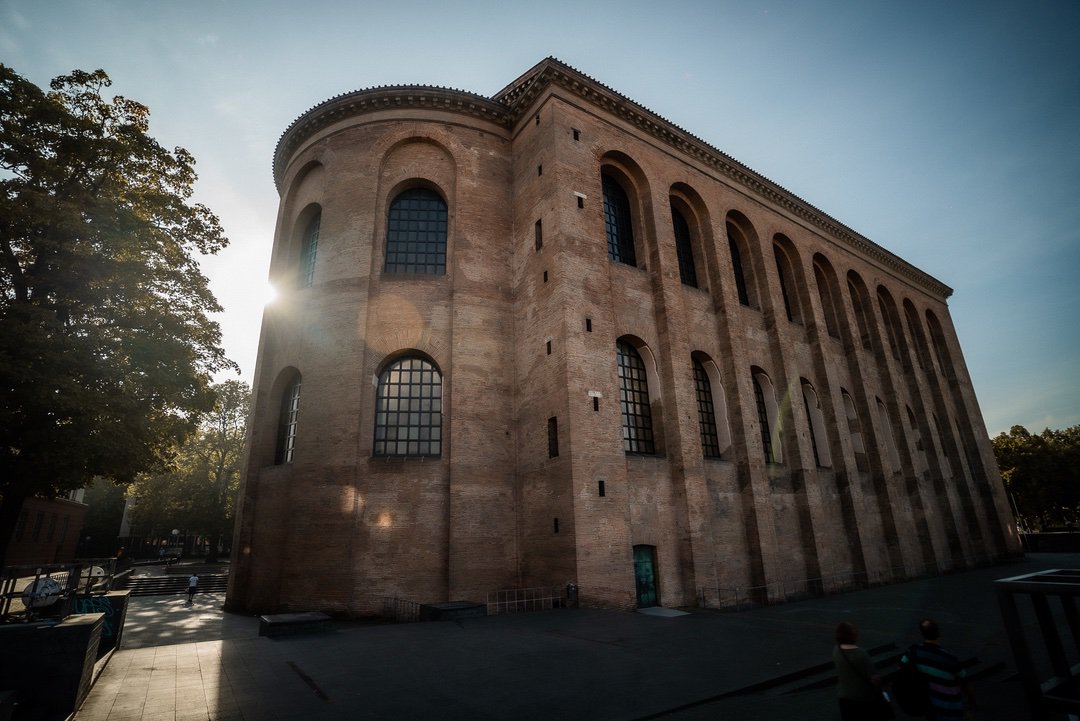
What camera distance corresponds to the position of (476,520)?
14.6m

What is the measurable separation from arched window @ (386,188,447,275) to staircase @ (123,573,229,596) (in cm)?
1822

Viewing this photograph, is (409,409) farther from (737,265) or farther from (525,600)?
(737,265)

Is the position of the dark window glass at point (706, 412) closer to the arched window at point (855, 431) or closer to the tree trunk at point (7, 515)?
the arched window at point (855, 431)

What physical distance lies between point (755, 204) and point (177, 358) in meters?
22.5

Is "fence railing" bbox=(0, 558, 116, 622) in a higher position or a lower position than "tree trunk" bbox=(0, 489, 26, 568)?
lower

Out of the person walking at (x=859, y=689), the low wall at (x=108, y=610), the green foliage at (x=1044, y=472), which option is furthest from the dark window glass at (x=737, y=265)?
the green foliage at (x=1044, y=472)

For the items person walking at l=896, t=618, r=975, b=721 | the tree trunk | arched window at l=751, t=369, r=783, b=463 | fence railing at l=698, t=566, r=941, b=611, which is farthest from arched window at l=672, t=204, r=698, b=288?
the tree trunk

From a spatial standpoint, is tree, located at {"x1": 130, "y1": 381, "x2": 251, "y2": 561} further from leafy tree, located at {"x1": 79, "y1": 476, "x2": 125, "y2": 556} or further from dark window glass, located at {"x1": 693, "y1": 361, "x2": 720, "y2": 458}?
dark window glass, located at {"x1": 693, "y1": 361, "x2": 720, "y2": 458}

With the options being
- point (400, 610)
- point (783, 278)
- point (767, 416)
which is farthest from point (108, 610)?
point (783, 278)

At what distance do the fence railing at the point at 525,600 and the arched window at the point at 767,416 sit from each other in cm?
983

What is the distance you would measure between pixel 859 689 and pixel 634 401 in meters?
12.3

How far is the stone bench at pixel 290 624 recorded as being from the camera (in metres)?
9.56

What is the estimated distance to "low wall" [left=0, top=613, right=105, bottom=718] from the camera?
529cm

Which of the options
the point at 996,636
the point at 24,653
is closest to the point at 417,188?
the point at 24,653
